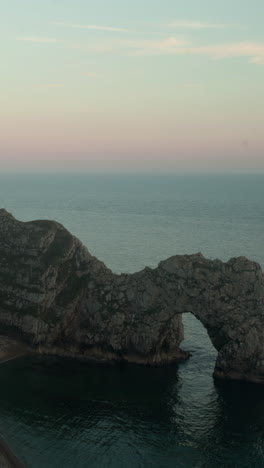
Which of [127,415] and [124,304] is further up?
[124,304]

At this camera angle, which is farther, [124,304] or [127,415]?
[124,304]

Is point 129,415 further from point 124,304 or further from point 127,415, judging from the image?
point 124,304

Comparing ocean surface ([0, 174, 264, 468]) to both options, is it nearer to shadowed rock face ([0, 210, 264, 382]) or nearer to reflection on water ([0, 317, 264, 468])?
reflection on water ([0, 317, 264, 468])

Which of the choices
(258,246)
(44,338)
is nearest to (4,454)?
(44,338)

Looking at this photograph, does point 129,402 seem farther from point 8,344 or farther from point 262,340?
point 8,344

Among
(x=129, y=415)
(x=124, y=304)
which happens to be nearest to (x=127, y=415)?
(x=129, y=415)

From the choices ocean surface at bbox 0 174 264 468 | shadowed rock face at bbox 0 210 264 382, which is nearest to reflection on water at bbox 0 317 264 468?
ocean surface at bbox 0 174 264 468

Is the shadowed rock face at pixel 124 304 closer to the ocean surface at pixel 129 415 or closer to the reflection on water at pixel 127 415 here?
the reflection on water at pixel 127 415

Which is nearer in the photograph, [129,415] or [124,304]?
[129,415]

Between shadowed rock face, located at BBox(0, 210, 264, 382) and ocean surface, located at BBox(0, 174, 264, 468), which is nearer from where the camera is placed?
ocean surface, located at BBox(0, 174, 264, 468)
